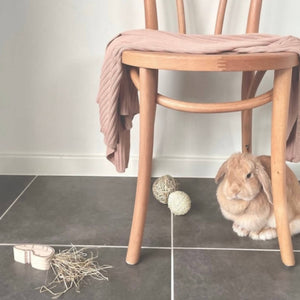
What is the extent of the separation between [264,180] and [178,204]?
0.28m

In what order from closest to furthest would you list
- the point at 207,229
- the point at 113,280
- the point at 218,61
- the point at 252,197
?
1. the point at 218,61
2. the point at 113,280
3. the point at 252,197
4. the point at 207,229

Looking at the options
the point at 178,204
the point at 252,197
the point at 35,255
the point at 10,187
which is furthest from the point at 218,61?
the point at 10,187

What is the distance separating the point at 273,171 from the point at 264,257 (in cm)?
23

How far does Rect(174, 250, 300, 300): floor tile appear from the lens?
0.81 meters

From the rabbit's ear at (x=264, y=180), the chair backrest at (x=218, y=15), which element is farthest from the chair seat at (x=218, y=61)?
the chair backrest at (x=218, y=15)

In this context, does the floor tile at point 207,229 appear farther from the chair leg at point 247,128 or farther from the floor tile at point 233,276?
the chair leg at point 247,128

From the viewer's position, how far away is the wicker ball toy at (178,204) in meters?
1.11

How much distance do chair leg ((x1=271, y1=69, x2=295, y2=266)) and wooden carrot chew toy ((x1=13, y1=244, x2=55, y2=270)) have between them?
1.80 feet

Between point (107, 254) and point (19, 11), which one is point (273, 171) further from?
point (19, 11)

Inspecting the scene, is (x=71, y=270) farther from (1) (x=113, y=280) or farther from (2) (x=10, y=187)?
(2) (x=10, y=187)

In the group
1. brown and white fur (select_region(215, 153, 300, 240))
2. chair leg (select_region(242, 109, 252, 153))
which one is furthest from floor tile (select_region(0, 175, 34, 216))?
chair leg (select_region(242, 109, 252, 153))

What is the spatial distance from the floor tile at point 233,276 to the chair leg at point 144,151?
0.38 ft

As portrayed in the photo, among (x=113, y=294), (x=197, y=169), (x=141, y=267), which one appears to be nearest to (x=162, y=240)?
(x=141, y=267)

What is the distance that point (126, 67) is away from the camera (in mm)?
928
